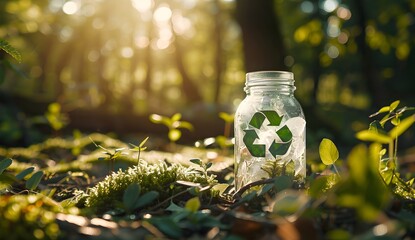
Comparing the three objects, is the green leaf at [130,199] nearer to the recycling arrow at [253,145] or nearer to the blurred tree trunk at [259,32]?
the recycling arrow at [253,145]

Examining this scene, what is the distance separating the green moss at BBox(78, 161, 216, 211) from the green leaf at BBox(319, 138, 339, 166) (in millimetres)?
555

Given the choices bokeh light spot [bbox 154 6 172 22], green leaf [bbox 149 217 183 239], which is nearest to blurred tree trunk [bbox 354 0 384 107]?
green leaf [bbox 149 217 183 239]

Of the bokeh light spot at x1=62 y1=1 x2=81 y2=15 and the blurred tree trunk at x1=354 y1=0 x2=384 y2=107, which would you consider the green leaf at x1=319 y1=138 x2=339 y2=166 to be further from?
the bokeh light spot at x1=62 y1=1 x2=81 y2=15

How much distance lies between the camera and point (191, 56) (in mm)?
48688

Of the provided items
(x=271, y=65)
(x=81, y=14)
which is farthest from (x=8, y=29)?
(x=81, y=14)

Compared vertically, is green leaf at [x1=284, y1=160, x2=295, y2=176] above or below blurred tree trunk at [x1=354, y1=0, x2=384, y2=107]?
below

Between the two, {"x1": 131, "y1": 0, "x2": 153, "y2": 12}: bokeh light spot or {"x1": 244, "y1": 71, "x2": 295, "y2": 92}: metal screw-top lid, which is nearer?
{"x1": 244, "y1": 71, "x2": 295, "y2": 92}: metal screw-top lid

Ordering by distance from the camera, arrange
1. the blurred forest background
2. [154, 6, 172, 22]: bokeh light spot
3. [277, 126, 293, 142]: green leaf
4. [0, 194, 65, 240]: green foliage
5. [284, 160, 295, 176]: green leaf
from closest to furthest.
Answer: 1. [0, 194, 65, 240]: green foliage
2. [277, 126, 293, 142]: green leaf
3. [284, 160, 295, 176]: green leaf
4. the blurred forest background
5. [154, 6, 172, 22]: bokeh light spot

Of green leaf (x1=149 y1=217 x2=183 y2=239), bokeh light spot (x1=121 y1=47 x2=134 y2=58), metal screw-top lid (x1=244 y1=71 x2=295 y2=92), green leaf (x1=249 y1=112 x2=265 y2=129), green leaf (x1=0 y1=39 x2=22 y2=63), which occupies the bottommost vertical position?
green leaf (x1=149 y1=217 x2=183 y2=239)

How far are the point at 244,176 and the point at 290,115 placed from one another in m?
0.39

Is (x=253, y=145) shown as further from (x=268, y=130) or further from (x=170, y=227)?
(x=170, y=227)

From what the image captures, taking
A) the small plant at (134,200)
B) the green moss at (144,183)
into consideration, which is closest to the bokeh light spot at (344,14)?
the green moss at (144,183)

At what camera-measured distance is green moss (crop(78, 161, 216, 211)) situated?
202 cm

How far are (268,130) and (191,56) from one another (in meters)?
47.1
